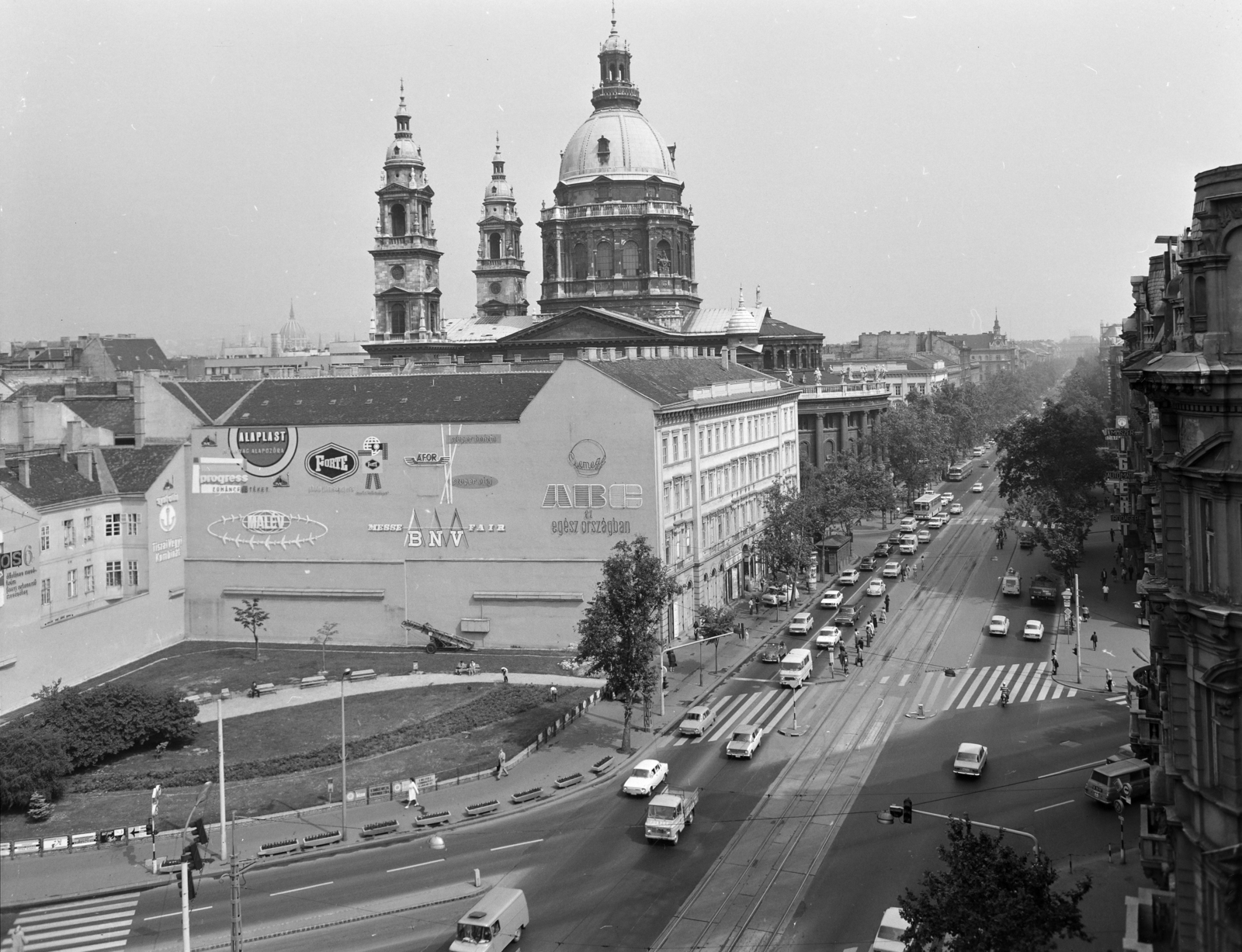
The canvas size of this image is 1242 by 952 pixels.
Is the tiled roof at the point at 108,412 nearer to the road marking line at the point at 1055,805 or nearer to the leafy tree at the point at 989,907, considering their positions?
the road marking line at the point at 1055,805

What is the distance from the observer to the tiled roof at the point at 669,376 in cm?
6412

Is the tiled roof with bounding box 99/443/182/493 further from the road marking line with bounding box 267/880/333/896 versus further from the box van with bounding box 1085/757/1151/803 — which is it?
the box van with bounding box 1085/757/1151/803

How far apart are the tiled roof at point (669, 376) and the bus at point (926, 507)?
25099 mm

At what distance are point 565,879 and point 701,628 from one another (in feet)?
91.8

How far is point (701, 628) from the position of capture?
60.8 metres

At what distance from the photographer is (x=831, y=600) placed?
71250mm

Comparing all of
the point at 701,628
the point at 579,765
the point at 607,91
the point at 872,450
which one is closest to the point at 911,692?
the point at 701,628

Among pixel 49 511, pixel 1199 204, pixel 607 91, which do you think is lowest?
pixel 49 511

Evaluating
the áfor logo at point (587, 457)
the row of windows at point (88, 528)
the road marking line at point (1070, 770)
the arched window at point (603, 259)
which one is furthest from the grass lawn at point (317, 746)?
the arched window at point (603, 259)

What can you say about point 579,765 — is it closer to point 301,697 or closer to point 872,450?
point 301,697

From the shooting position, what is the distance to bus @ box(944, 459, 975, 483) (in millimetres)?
142250

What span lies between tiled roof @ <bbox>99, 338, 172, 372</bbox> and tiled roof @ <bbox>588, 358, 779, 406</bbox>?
298 ft

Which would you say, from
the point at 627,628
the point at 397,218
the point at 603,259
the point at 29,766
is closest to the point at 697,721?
the point at 627,628

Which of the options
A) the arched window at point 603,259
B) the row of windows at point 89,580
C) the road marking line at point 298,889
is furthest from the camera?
the arched window at point 603,259
